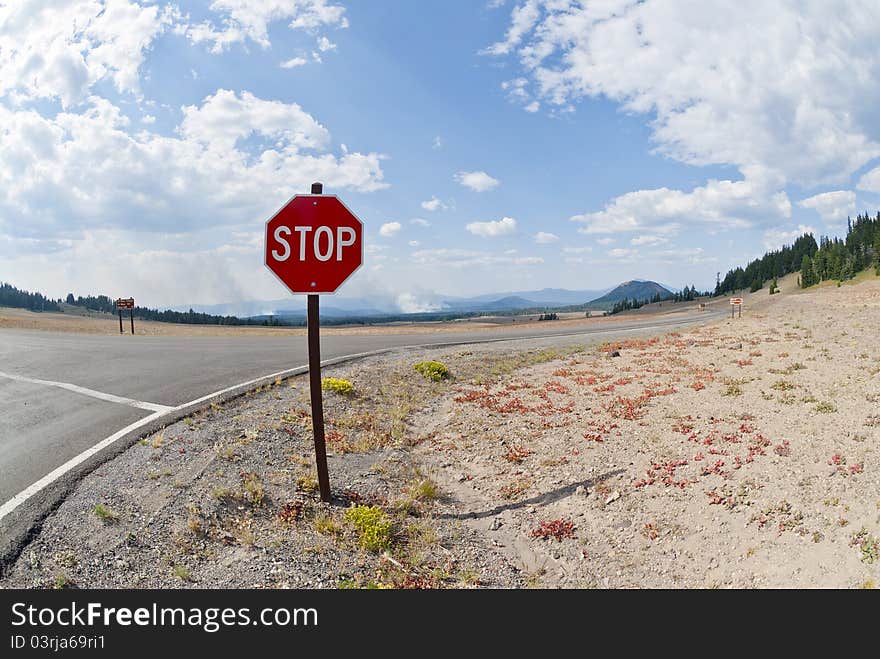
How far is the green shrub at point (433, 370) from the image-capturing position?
53.0ft

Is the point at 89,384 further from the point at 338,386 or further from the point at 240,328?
the point at 240,328

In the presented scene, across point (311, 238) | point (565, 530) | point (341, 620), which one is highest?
point (311, 238)

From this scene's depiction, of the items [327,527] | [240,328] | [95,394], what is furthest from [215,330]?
[327,527]

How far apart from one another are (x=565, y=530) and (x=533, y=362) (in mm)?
13766

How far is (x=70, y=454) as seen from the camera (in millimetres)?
7273

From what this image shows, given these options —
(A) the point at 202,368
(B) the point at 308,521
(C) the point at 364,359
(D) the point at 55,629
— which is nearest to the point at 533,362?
(C) the point at 364,359

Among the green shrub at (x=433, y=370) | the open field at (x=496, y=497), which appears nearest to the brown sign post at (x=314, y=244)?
the open field at (x=496, y=497)

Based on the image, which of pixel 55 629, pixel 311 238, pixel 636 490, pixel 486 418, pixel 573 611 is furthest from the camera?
pixel 486 418

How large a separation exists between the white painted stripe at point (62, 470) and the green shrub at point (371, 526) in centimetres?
375

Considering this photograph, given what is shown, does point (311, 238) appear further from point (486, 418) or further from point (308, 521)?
point (486, 418)

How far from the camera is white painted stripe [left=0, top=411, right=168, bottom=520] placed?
561 cm

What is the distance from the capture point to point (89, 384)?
12195mm

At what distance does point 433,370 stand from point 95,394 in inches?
366

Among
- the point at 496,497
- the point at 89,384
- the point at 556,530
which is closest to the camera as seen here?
the point at 556,530
